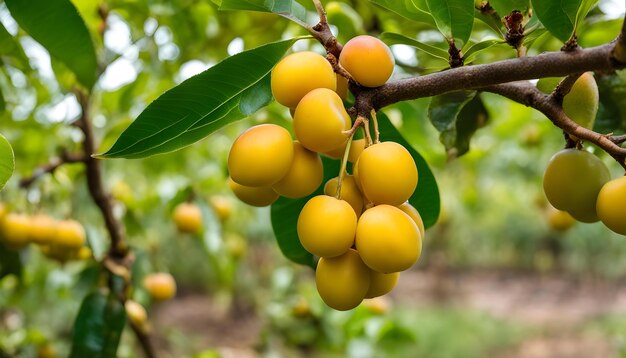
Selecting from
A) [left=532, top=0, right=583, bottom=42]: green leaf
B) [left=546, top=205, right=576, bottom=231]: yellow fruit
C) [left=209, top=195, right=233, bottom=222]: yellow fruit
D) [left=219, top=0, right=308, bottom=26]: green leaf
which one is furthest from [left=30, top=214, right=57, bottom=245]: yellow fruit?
[left=546, top=205, right=576, bottom=231]: yellow fruit

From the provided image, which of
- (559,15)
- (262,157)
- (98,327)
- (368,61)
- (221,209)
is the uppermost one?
(221,209)

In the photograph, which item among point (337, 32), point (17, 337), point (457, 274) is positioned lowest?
point (17, 337)

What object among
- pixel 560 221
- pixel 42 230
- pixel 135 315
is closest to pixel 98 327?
pixel 135 315

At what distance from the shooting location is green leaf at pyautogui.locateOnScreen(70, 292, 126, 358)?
→ 36.6 inches

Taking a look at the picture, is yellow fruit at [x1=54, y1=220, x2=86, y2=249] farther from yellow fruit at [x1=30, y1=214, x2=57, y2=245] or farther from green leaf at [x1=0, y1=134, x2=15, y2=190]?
green leaf at [x1=0, y1=134, x2=15, y2=190]

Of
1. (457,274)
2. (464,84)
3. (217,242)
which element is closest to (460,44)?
(464,84)

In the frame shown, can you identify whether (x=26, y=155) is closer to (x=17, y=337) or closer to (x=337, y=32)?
(x=17, y=337)

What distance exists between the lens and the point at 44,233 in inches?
51.0

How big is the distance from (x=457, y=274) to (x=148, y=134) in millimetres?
10950

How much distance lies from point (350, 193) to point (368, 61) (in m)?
0.12

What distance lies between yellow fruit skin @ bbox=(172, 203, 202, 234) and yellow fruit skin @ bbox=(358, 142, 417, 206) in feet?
3.49

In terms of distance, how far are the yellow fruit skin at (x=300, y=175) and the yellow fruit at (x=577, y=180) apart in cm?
23

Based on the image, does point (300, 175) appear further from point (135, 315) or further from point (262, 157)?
point (135, 315)

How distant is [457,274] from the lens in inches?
428
